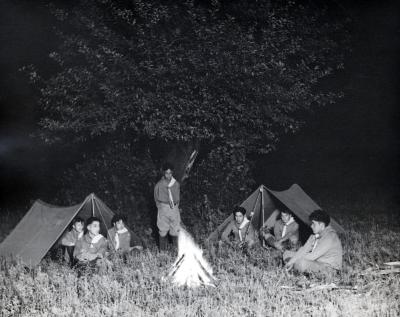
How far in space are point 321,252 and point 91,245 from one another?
328cm

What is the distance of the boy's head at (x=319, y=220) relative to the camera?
6316 mm

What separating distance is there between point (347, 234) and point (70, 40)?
658 centimetres

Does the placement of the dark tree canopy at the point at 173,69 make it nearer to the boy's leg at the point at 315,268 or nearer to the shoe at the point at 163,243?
the shoe at the point at 163,243

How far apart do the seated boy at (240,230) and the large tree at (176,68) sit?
7.32 ft

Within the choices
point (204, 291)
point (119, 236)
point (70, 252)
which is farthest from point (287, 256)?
point (70, 252)

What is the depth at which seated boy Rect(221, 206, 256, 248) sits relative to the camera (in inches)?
313

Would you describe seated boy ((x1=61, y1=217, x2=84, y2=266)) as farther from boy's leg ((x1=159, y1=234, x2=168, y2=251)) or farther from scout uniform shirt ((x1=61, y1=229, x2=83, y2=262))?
boy's leg ((x1=159, y1=234, x2=168, y2=251))

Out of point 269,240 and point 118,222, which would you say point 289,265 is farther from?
point 118,222

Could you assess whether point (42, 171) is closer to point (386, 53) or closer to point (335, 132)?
point (335, 132)

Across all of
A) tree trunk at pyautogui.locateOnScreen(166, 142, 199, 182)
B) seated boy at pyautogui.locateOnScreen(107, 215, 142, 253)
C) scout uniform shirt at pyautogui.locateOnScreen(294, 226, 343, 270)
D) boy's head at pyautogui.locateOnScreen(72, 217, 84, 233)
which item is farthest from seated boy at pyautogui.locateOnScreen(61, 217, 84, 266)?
tree trunk at pyautogui.locateOnScreen(166, 142, 199, 182)

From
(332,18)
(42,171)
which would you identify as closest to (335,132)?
(332,18)

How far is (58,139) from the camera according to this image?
10922 millimetres

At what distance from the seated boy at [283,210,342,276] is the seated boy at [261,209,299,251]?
141cm

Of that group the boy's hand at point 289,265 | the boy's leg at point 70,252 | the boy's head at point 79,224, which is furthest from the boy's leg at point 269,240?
the boy's leg at point 70,252
